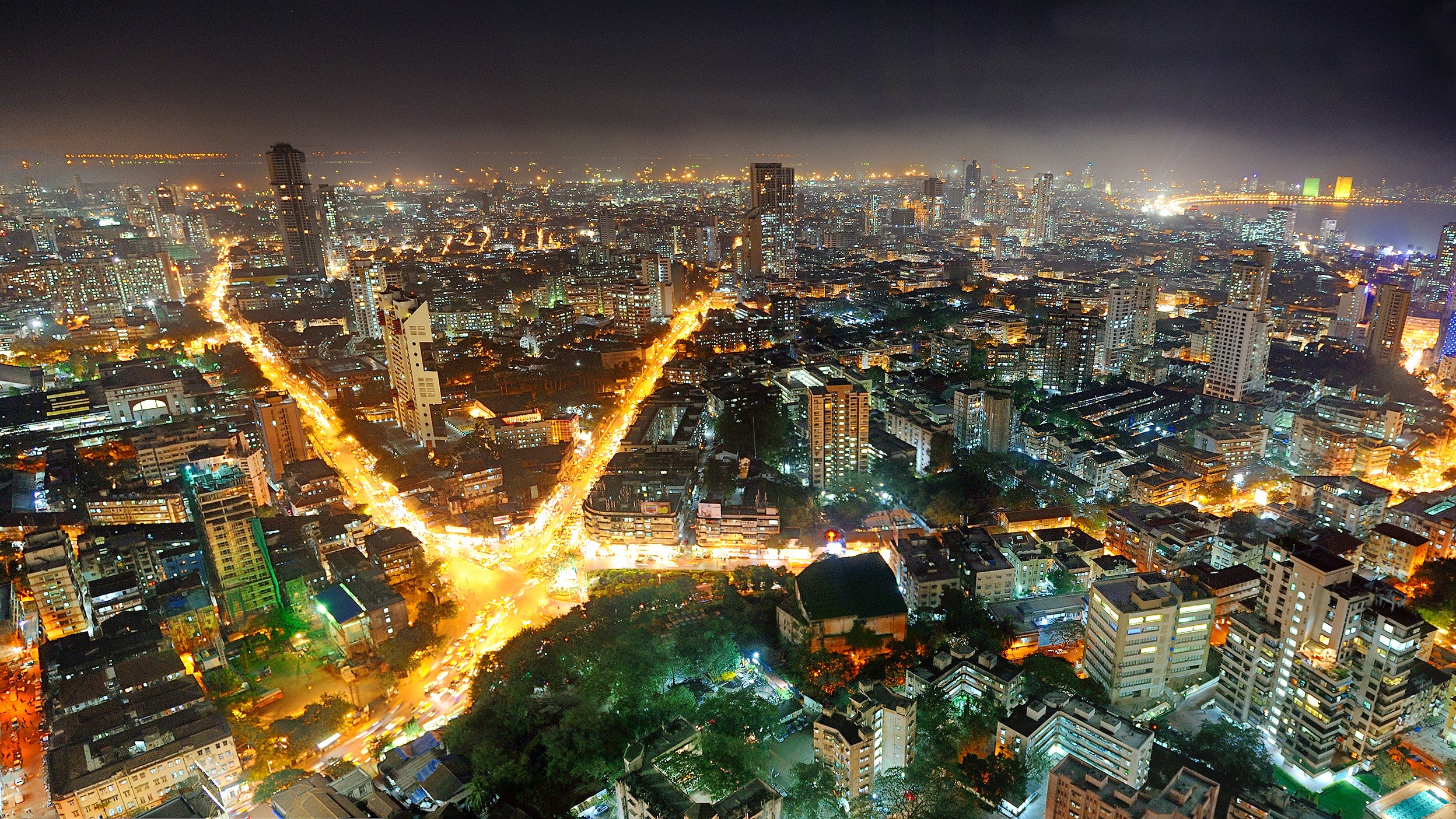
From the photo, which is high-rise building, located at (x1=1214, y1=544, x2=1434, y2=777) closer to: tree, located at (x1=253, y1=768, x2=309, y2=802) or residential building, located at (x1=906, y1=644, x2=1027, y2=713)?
residential building, located at (x1=906, y1=644, x2=1027, y2=713)

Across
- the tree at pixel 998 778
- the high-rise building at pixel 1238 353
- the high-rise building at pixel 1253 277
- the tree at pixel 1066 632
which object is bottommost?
the tree at pixel 1066 632

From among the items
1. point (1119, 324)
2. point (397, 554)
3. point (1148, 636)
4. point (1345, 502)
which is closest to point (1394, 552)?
point (1345, 502)

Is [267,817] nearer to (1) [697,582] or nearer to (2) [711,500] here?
(1) [697,582]

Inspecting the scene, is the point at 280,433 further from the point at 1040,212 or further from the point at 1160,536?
the point at 1040,212

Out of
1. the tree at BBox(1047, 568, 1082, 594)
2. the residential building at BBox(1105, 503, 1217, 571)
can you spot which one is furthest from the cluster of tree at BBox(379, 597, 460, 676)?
the residential building at BBox(1105, 503, 1217, 571)

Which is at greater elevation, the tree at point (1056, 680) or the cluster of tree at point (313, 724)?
the tree at point (1056, 680)

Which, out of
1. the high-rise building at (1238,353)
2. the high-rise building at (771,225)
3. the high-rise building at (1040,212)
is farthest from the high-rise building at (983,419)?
the high-rise building at (1040,212)

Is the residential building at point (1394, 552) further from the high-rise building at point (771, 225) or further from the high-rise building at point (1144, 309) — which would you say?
the high-rise building at point (771, 225)
